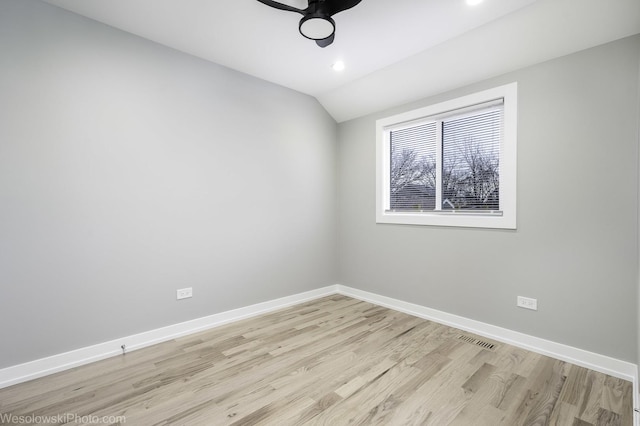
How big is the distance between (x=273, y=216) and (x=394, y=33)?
88.8 inches

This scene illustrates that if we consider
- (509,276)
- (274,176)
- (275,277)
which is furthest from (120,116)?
(509,276)

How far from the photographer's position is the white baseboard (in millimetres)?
2135

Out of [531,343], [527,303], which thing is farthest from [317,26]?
[531,343]

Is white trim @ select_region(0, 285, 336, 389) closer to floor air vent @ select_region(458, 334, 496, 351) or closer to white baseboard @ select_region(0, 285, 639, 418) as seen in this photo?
white baseboard @ select_region(0, 285, 639, 418)

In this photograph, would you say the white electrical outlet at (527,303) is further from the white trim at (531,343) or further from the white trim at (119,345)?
the white trim at (119,345)

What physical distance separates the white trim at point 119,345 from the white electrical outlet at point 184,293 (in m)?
0.26

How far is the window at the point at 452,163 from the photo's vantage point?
276 cm

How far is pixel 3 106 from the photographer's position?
206 cm

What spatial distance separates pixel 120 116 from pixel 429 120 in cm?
308

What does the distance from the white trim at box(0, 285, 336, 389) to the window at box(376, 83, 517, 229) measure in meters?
1.94

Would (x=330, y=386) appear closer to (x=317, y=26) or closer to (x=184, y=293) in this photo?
(x=184, y=293)

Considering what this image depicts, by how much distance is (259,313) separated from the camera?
3443 mm

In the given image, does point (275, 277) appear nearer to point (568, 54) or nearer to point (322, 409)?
point (322, 409)

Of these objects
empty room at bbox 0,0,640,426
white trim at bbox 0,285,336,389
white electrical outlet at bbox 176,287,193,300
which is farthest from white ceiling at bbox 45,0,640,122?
white trim at bbox 0,285,336,389
